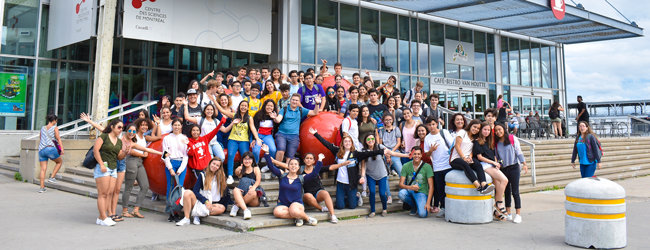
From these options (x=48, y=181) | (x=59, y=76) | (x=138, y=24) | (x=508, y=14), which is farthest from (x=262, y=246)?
(x=508, y=14)

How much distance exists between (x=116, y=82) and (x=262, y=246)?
49.1ft

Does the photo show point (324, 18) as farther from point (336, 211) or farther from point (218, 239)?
point (218, 239)

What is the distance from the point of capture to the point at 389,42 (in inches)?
810

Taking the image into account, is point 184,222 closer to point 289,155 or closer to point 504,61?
point 289,155

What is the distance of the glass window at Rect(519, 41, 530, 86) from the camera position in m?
26.1

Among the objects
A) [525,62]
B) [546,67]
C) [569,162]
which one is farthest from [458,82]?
[569,162]

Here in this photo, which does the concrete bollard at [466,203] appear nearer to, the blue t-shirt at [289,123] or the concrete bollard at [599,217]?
the concrete bollard at [599,217]

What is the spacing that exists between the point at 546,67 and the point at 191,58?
65.7 ft

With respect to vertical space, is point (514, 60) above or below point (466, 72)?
above

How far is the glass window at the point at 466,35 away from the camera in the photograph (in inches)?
920

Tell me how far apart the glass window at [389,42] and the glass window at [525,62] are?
30.9 ft

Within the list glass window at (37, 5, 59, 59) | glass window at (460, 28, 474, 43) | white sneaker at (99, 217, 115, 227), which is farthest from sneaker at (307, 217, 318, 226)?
glass window at (460, 28, 474, 43)

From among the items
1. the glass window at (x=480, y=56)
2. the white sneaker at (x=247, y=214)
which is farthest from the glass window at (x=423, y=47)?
the white sneaker at (x=247, y=214)

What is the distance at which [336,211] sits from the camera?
8.07 m
